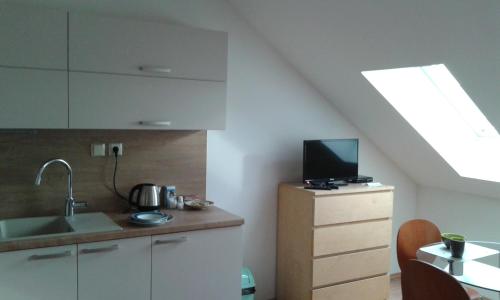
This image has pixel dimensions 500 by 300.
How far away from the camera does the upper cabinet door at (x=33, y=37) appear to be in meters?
2.22

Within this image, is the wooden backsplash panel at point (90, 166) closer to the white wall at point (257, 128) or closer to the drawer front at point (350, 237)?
the white wall at point (257, 128)

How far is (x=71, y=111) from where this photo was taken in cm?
242

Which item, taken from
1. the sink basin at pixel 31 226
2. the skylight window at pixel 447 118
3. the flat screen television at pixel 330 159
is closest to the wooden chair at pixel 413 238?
the flat screen television at pixel 330 159

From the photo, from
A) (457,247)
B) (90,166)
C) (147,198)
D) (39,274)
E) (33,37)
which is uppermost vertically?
(33,37)

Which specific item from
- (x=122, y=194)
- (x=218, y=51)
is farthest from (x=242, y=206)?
(x=218, y=51)

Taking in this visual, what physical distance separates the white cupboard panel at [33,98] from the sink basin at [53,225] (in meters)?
0.58

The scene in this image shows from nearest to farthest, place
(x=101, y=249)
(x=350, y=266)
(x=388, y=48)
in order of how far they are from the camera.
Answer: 1. (x=101, y=249)
2. (x=388, y=48)
3. (x=350, y=266)

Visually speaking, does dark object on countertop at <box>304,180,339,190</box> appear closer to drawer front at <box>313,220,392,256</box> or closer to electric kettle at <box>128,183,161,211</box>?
drawer front at <box>313,220,392,256</box>

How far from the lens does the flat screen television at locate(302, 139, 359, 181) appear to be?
11.1ft

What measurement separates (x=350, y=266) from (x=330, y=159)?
0.87m

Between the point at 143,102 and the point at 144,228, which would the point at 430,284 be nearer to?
the point at 144,228

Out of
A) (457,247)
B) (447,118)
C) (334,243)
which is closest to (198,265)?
(334,243)

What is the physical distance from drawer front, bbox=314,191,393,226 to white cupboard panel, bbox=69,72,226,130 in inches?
39.7

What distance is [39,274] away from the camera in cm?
212
